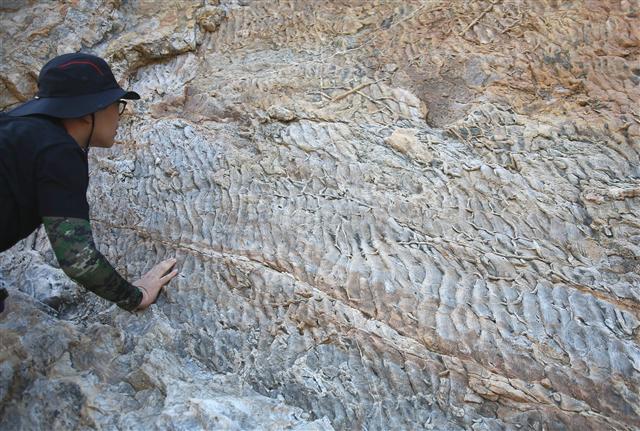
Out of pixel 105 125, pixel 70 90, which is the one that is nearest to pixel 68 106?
pixel 70 90

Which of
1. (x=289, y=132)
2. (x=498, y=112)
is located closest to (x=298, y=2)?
(x=289, y=132)

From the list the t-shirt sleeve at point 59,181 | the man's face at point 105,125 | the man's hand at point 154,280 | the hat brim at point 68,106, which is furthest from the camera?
the man's hand at point 154,280

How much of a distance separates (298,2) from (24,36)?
2464 millimetres

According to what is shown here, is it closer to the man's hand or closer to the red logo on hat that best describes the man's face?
the red logo on hat

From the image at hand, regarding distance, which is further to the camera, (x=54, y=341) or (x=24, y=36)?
(x=24, y=36)

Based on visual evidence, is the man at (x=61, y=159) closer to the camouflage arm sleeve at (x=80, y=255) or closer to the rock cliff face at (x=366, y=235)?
the camouflage arm sleeve at (x=80, y=255)

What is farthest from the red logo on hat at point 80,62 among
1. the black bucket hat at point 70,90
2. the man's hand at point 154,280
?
the man's hand at point 154,280

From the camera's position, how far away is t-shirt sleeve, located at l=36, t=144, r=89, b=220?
2.00m

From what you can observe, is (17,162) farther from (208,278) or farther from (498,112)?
(498,112)

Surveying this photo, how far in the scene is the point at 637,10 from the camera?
3154 mm

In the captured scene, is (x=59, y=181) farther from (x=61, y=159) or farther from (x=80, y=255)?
(x=80, y=255)

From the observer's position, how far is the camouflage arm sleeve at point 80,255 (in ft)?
6.68

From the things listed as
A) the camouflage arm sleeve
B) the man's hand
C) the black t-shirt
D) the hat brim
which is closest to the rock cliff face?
the man's hand

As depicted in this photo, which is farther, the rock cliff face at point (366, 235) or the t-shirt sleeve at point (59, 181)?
the rock cliff face at point (366, 235)
